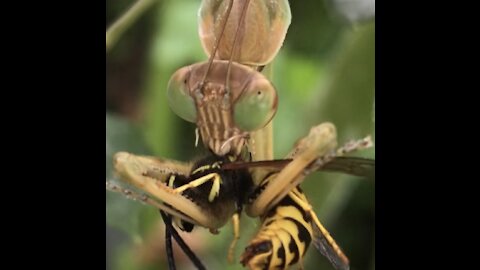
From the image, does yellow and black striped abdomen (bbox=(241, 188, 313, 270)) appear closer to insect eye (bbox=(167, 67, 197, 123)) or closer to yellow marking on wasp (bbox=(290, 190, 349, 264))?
yellow marking on wasp (bbox=(290, 190, 349, 264))

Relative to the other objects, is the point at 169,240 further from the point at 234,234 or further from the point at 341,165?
the point at 341,165

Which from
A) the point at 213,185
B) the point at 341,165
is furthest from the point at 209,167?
the point at 341,165

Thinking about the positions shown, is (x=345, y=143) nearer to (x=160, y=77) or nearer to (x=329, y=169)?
(x=329, y=169)

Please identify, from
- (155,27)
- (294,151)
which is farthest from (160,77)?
(294,151)

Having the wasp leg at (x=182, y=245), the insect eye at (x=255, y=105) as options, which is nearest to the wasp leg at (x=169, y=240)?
the wasp leg at (x=182, y=245)

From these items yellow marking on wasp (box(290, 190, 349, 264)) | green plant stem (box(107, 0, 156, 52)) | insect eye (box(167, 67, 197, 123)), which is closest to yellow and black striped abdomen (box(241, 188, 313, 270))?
yellow marking on wasp (box(290, 190, 349, 264))

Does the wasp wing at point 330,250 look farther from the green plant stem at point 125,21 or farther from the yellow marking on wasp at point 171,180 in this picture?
the green plant stem at point 125,21
